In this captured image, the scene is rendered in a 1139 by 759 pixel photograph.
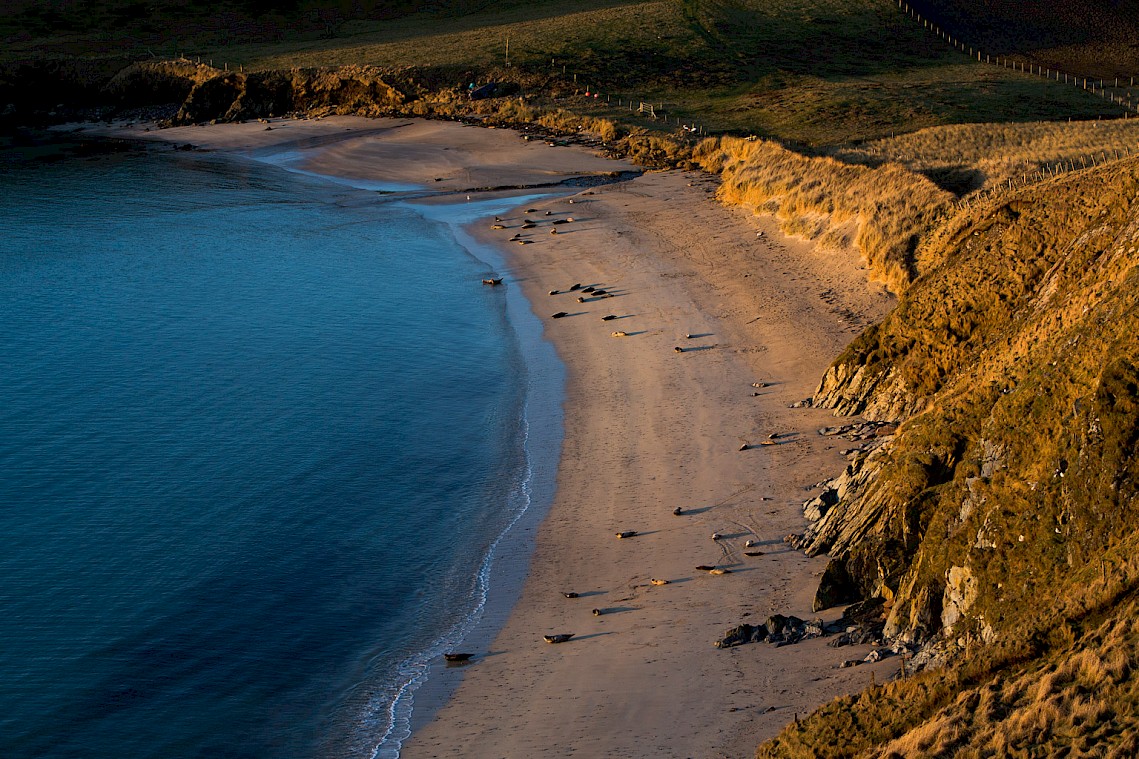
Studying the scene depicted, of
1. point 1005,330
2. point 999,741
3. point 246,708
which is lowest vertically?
point 246,708

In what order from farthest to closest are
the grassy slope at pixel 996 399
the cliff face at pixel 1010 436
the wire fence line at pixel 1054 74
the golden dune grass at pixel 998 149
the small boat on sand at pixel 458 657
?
the wire fence line at pixel 1054 74, the golden dune grass at pixel 998 149, the small boat on sand at pixel 458 657, the cliff face at pixel 1010 436, the grassy slope at pixel 996 399

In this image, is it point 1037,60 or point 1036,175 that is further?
point 1037,60

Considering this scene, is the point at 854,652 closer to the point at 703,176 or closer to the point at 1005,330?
the point at 1005,330

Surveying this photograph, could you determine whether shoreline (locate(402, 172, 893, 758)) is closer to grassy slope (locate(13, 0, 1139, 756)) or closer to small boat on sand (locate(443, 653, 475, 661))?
small boat on sand (locate(443, 653, 475, 661))

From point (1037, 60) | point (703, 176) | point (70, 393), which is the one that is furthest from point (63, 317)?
point (1037, 60)

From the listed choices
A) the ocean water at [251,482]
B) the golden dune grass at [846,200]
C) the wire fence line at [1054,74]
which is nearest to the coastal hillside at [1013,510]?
the ocean water at [251,482]

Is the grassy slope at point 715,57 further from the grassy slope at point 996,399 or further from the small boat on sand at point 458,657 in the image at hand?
the small boat on sand at point 458,657
